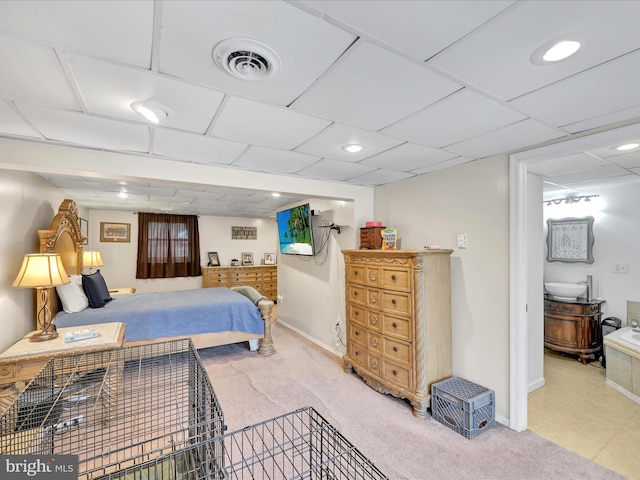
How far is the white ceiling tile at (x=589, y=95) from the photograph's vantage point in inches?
51.3

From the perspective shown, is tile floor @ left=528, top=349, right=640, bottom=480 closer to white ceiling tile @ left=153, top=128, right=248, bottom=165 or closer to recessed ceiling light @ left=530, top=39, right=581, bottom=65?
recessed ceiling light @ left=530, top=39, right=581, bottom=65

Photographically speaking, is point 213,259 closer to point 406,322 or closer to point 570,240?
point 406,322

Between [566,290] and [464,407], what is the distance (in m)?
2.69

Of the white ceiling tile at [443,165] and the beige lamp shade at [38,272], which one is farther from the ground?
the white ceiling tile at [443,165]

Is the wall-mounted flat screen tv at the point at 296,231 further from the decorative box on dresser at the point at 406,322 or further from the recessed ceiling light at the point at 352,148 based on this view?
the recessed ceiling light at the point at 352,148

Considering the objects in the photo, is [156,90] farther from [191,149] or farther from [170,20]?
[191,149]

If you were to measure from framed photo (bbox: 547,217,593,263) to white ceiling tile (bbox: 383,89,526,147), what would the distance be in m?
3.22

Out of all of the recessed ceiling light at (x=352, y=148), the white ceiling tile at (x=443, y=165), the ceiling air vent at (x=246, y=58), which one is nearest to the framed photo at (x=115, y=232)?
the recessed ceiling light at (x=352, y=148)

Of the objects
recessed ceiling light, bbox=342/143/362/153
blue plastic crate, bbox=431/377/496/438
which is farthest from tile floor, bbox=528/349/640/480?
recessed ceiling light, bbox=342/143/362/153

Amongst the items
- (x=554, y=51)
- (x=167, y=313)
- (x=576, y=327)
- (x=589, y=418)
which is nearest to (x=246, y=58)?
(x=554, y=51)

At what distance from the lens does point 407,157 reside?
2576mm

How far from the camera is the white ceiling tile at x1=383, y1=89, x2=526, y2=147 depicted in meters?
1.58

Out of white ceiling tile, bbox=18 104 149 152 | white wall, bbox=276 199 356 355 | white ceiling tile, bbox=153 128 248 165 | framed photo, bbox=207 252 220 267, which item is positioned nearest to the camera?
white ceiling tile, bbox=18 104 149 152
